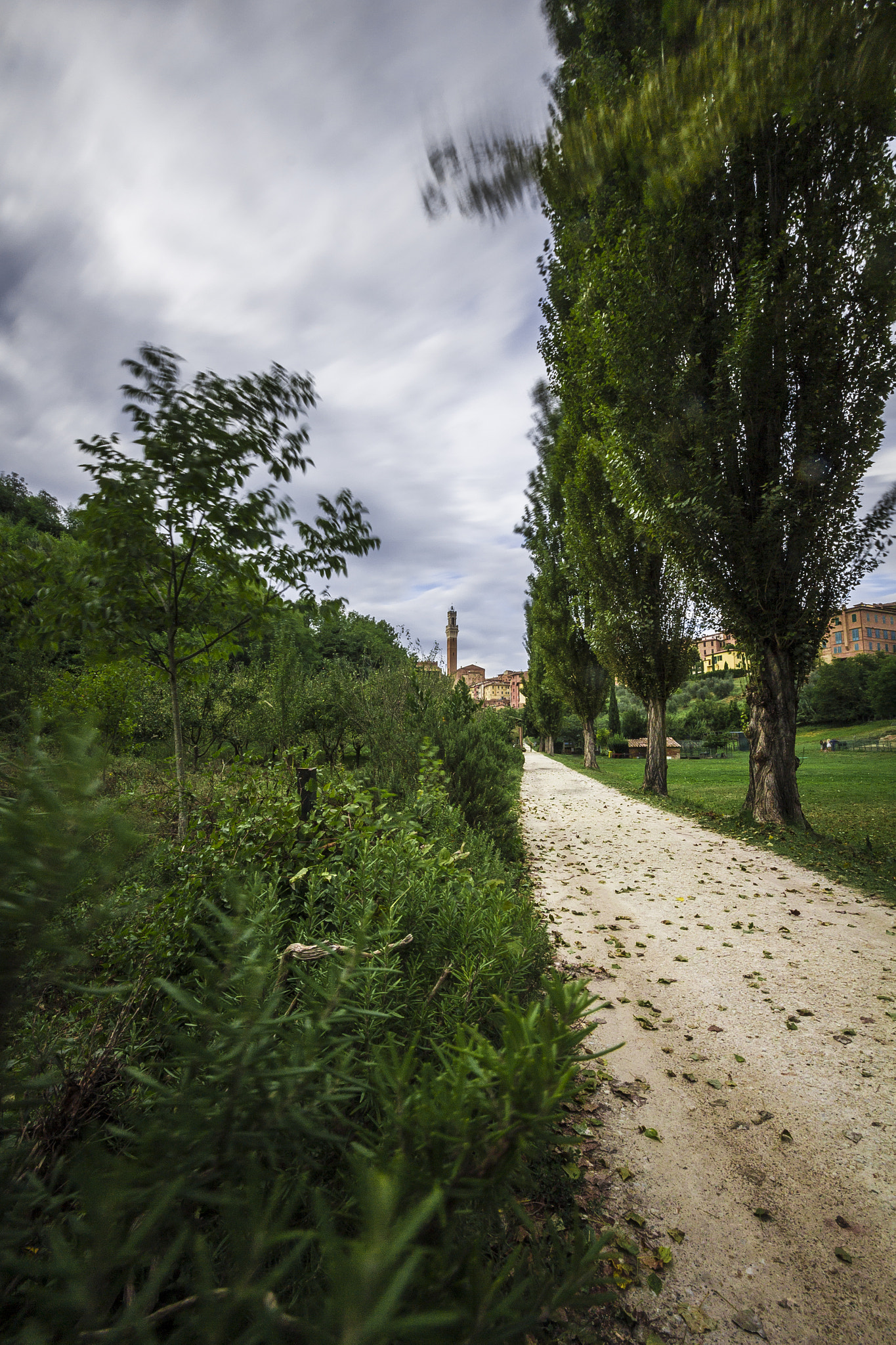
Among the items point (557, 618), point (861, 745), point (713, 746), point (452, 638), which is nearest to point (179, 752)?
point (557, 618)

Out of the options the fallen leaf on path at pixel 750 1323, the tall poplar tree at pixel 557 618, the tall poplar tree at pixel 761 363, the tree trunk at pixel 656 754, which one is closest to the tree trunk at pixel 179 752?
the fallen leaf on path at pixel 750 1323

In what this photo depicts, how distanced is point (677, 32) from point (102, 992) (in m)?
4.04

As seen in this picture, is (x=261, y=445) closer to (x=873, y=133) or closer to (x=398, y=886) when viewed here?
(x=398, y=886)

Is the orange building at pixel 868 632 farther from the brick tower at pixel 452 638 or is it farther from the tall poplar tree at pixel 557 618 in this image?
the tall poplar tree at pixel 557 618

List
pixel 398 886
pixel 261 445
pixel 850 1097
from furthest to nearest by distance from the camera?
pixel 261 445
pixel 850 1097
pixel 398 886

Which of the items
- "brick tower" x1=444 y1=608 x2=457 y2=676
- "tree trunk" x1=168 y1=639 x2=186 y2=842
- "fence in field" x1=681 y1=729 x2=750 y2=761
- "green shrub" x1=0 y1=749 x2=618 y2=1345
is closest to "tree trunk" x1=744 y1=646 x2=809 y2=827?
"tree trunk" x1=168 y1=639 x2=186 y2=842

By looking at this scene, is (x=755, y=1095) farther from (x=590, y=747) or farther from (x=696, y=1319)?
(x=590, y=747)

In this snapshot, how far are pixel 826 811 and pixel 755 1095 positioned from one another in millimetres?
9856

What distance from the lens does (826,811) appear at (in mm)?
10430

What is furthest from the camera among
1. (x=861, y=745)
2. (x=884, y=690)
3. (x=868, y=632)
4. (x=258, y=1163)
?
(x=868, y=632)

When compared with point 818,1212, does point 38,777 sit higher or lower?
higher

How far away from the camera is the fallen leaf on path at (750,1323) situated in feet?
5.18

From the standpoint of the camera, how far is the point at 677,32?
7.90ft

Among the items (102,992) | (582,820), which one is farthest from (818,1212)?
(582,820)
